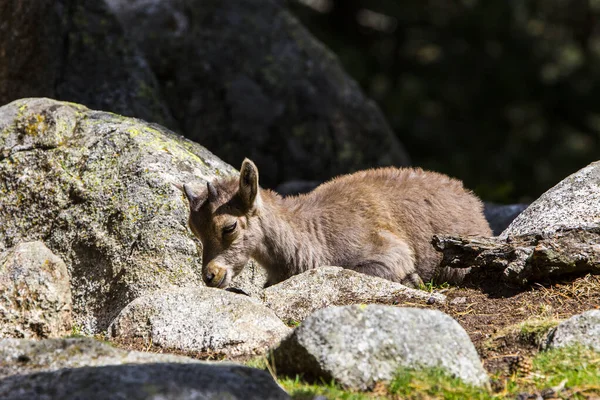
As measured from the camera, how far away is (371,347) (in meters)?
5.34

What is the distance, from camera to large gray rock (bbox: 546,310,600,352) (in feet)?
18.9

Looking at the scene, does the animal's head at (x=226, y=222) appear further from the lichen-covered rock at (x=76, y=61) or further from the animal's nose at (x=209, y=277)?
the lichen-covered rock at (x=76, y=61)

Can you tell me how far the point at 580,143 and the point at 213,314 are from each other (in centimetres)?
1913

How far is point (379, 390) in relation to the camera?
5.21 meters

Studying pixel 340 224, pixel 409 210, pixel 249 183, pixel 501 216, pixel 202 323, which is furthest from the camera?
pixel 501 216

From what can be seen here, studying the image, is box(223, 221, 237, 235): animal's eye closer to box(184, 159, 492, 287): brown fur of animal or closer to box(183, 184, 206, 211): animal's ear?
box(184, 159, 492, 287): brown fur of animal

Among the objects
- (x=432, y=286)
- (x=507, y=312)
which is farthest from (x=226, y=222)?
(x=507, y=312)

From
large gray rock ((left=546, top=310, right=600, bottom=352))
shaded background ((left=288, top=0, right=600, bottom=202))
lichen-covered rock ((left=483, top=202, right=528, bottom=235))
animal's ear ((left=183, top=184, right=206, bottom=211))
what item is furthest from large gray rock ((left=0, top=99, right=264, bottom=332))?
shaded background ((left=288, top=0, right=600, bottom=202))

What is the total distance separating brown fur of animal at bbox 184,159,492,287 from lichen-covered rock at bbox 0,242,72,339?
1.73 metres

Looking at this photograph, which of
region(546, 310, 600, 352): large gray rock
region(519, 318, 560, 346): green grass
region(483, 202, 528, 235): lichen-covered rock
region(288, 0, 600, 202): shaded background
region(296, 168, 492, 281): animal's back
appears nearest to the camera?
region(546, 310, 600, 352): large gray rock

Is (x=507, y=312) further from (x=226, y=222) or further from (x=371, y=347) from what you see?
(x=226, y=222)

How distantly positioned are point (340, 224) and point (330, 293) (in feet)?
4.38

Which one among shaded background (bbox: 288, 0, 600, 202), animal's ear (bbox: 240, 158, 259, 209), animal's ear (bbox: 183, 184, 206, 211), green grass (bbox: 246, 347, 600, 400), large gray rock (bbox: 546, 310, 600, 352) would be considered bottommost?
shaded background (bbox: 288, 0, 600, 202)

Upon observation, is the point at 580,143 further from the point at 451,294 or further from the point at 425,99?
the point at 451,294
